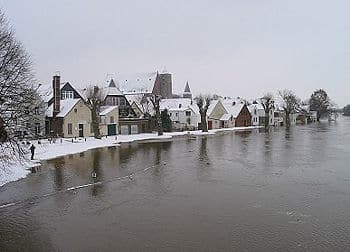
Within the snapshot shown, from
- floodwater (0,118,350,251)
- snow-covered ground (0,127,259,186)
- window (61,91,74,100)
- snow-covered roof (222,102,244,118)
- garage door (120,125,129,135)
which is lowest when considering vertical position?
floodwater (0,118,350,251)

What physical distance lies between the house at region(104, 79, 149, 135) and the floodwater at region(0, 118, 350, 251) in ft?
95.2

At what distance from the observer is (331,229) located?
13094 millimetres

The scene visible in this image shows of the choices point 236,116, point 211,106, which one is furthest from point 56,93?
point 236,116

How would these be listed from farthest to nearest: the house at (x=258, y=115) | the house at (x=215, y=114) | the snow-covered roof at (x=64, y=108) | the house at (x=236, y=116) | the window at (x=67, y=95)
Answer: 1. the house at (x=258, y=115)
2. the house at (x=236, y=116)
3. the house at (x=215, y=114)
4. the window at (x=67, y=95)
5. the snow-covered roof at (x=64, y=108)

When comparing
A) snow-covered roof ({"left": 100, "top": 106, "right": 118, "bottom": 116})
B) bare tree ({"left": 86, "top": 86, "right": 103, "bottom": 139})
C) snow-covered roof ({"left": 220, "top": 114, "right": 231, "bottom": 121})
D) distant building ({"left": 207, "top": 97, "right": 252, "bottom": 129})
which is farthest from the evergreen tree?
snow-covered roof ({"left": 220, "top": 114, "right": 231, "bottom": 121})

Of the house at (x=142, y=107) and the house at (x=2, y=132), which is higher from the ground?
the house at (x=142, y=107)

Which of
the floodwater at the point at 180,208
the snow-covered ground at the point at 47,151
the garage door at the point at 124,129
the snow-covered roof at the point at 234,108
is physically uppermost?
the snow-covered roof at the point at 234,108

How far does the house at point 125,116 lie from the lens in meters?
56.5

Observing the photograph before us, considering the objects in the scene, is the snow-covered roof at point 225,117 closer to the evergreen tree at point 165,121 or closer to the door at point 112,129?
the evergreen tree at point 165,121

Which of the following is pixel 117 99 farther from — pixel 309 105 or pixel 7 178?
pixel 309 105

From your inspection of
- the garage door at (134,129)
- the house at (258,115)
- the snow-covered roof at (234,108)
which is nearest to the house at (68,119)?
the garage door at (134,129)

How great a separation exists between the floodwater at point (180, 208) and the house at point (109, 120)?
24558mm

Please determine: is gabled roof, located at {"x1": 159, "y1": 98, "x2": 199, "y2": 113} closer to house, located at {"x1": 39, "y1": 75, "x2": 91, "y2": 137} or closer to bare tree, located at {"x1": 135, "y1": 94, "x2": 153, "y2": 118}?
bare tree, located at {"x1": 135, "y1": 94, "x2": 153, "y2": 118}

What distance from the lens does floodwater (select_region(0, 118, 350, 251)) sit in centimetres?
1209
